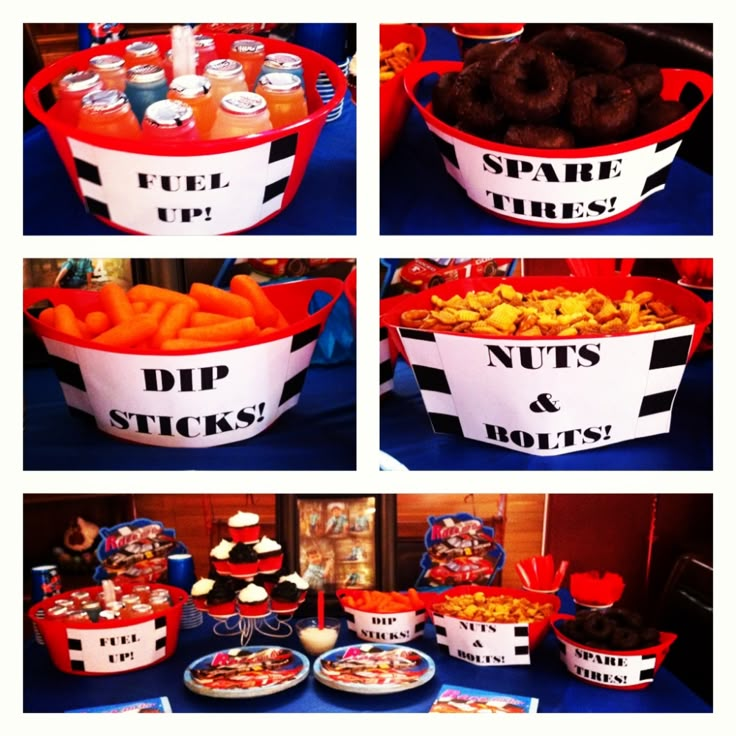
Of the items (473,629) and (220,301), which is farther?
(473,629)

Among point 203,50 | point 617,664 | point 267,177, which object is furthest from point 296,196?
point 617,664

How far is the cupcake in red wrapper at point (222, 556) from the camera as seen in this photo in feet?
7.46

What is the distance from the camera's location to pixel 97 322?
2012 millimetres

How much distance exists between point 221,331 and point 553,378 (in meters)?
0.58

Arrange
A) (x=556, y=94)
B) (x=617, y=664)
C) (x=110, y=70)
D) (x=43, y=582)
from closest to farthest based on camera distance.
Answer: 1. (x=556, y=94)
2. (x=110, y=70)
3. (x=617, y=664)
4. (x=43, y=582)

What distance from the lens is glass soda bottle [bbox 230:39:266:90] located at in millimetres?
1958

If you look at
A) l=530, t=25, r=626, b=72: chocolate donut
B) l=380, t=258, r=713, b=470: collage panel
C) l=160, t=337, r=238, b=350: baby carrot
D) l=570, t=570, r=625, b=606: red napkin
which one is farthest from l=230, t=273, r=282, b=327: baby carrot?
l=570, t=570, r=625, b=606: red napkin

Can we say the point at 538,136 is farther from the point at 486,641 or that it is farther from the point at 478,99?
the point at 486,641

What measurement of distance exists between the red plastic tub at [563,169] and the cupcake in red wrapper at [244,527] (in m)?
0.78

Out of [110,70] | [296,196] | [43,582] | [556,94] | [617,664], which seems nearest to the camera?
[556,94]

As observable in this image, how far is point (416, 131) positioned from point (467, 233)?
0.24 m

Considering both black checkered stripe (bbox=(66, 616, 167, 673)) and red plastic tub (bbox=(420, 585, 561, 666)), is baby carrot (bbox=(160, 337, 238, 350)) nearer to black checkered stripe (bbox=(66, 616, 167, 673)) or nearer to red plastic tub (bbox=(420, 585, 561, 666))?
black checkered stripe (bbox=(66, 616, 167, 673))

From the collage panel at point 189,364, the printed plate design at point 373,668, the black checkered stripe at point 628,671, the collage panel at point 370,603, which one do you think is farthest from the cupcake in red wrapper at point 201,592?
the black checkered stripe at point 628,671

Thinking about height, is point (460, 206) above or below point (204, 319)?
above
